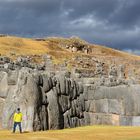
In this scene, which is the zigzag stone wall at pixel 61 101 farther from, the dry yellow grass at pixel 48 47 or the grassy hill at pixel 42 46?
the grassy hill at pixel 42 46

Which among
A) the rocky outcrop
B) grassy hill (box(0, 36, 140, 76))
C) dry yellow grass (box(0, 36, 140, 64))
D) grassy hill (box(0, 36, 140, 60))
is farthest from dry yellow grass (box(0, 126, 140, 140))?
grassy hill (box(0, 36, 140, 60))

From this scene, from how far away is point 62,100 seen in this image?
27422 millimetres

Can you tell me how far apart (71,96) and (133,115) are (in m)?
4.28

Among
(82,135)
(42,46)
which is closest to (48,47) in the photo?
(42,46)

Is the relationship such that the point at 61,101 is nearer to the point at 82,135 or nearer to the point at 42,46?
the point at 82,135

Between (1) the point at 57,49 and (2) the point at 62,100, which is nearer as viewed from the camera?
(2) the point at 62,100

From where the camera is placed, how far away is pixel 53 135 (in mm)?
22234

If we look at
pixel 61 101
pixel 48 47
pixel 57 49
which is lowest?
pixel 61 101

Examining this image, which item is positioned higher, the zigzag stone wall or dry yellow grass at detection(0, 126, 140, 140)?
the zigzag stone wall

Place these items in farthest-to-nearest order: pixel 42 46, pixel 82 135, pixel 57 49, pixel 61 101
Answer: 1. pixel 57 49
2. pixel 42 46
3. pixel 61 101
4. pixel 82 135

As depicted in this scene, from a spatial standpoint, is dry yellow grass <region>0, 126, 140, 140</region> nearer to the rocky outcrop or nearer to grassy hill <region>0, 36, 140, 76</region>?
the rocky outcrop

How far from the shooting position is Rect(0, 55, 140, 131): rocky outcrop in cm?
2456

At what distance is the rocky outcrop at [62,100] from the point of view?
24562mm

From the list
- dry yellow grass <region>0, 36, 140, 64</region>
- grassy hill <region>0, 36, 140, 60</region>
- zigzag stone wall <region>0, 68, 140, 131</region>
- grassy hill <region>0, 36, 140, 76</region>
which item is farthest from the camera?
grassy hill <region>0, 36, 140, 60</region>
